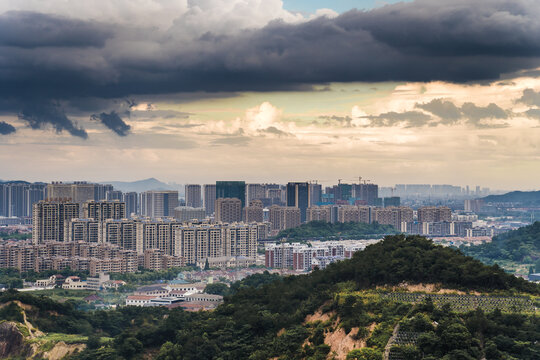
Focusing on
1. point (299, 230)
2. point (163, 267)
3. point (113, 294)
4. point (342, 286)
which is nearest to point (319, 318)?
point (342, 286)

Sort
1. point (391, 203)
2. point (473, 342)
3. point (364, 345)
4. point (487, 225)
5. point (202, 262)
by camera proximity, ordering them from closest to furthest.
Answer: point (473, 342) < point (364, 345) < point (202, 262) < point (487, 225) < point (391, 203)

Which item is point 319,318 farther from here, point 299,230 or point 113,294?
point 299,230

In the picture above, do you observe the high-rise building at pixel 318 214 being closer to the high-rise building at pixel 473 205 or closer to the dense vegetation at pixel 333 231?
the dense vegetation at pixel 333 231

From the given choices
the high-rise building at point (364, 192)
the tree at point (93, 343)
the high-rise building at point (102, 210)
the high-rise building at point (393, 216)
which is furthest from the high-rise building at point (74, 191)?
the tree at point (93, 343)

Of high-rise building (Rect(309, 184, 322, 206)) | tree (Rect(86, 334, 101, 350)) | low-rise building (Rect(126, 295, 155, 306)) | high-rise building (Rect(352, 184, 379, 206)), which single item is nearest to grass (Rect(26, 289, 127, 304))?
low-rise building (Rect(126, 295, 155, 306))

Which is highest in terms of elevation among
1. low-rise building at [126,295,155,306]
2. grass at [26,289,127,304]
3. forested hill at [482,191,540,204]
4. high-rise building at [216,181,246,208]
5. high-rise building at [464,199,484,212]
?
high-rise building at [216,181,246,208]

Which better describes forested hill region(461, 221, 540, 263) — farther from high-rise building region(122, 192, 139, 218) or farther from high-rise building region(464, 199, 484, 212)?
high-rise building region(464, 199, 484, 212)
